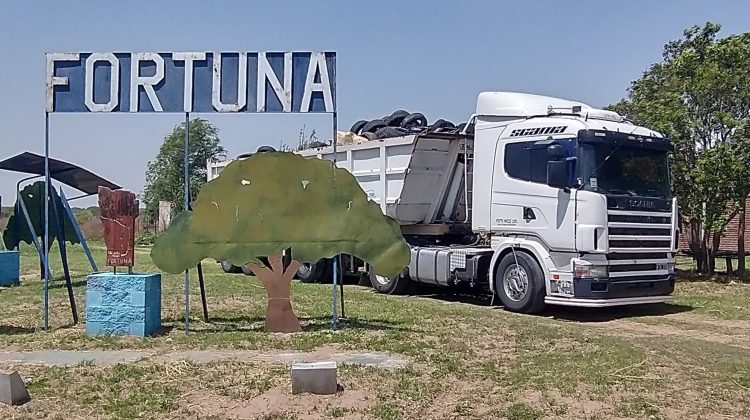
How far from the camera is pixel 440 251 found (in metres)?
14.4

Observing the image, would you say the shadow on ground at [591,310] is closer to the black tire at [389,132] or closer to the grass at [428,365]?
the grass at [428,365]

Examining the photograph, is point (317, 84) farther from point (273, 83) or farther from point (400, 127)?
point (400, 127)

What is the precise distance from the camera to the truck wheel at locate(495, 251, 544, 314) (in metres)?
12.3

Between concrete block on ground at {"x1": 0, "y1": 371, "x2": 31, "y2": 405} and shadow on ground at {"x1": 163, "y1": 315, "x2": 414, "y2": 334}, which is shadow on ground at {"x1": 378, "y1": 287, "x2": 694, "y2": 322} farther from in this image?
concrete block on ground at {"x1": 0, "y1": 371, "x2": 31, "y2": 405}

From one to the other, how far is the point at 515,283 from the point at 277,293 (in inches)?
181

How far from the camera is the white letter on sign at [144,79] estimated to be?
9.52m

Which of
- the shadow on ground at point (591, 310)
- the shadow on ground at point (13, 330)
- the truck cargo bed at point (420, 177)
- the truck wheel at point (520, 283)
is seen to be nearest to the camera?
the shadow on ground at point (13, 330)

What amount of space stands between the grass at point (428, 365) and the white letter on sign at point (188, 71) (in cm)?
272

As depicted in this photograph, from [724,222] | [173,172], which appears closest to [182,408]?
[724,222]

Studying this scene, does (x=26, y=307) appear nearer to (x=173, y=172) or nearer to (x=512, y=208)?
(x=512, y=208)

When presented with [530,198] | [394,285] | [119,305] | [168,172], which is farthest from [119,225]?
[168,172]

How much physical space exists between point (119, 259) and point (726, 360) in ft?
23.6

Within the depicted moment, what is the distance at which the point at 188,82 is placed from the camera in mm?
9516

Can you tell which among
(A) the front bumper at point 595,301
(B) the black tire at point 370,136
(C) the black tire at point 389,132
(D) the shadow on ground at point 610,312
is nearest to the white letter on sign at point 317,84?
(A) the front bumper at point 595,301
